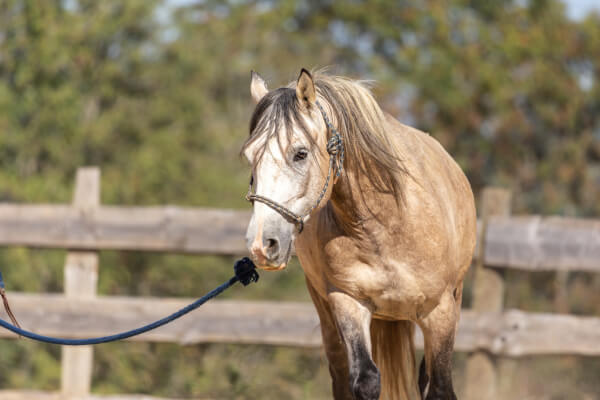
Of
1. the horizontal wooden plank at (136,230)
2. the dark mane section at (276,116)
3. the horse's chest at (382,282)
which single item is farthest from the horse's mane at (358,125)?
the horizontal wooden plank at (136,230)

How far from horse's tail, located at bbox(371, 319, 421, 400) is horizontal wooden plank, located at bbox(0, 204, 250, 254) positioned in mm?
1714

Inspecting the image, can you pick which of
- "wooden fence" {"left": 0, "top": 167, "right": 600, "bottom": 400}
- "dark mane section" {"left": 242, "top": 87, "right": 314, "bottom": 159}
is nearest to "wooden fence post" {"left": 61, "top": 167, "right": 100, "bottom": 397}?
"wooden fence" {"left": 0, "top": 167, "right": 600, "bottom": 400}

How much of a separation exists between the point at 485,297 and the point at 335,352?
1877mm

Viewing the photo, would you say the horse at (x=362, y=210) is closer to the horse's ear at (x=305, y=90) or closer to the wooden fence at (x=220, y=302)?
the horse's ear at (x=305, y=90)

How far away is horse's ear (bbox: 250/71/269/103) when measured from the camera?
2.85 meters

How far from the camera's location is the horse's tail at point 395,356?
3590 mm

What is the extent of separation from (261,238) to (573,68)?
48.5ft

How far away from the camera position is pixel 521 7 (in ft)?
55.1

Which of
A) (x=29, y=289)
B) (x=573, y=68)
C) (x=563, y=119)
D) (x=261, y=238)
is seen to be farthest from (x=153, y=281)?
(x=573, y=68)

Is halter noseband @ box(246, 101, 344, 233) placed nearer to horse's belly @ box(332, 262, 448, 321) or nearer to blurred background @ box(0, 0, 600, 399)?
horse's belly @ box(332, 262, 448, 321)

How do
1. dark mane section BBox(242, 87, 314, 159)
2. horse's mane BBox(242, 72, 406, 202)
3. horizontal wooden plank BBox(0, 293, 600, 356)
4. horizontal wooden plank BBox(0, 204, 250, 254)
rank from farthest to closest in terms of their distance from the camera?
horizontal wooden plank BBox(0, 204, 250, 254), horizontal wooden plank BBox(0, 293, 600, 356), horse's mane BBox(242, 72, 406, 202), dark mane section BBox(242, 87, 314, 159)

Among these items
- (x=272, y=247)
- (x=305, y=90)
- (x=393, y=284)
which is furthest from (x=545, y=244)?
(x=272, y=247)

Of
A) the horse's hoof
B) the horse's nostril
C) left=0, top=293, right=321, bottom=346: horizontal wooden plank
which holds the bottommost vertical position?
left=0, top=293, right=321, bottom=346: horizontal wooden plank

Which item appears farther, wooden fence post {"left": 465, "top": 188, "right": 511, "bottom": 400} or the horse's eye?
wooden fence post {"left": 465, "top": 188, "right": 511, "bottom": 400}
